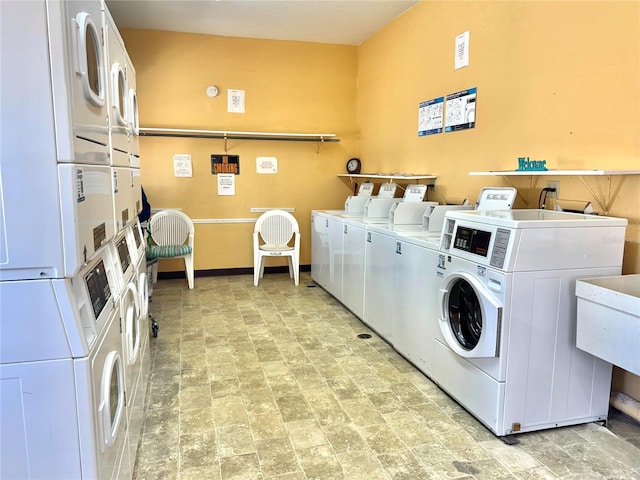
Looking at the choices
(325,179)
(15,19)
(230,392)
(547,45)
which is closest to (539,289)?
(547,45)

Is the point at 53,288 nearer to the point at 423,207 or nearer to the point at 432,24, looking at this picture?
the point at 423,207

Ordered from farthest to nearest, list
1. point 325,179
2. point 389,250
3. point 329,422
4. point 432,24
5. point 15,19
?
point 325,179, point 432,24, point 389,250, point 329,422, point 15,19

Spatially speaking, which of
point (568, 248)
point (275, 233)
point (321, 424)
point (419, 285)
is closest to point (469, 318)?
point (419, 285)

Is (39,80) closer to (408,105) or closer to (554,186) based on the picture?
(554,186)

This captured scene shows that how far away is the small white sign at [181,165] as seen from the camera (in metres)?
5.48

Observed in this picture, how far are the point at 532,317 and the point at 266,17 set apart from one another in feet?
13.3

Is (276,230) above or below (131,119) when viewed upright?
below

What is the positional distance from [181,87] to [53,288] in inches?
186

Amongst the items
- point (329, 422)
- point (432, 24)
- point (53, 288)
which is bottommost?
point (329, 422)

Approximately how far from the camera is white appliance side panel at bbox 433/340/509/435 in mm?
2266

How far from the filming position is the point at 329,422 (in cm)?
245

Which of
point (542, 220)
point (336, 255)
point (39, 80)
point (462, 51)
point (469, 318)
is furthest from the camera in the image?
point (336, 255)

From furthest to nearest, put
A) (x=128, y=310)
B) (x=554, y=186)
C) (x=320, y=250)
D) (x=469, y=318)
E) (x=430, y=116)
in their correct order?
(x=320, y=250)
(x=430, y=116)
(x=554, y=186)
(x=469, y=318)
(x=128, y=310)

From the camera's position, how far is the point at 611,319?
2.00 metres
